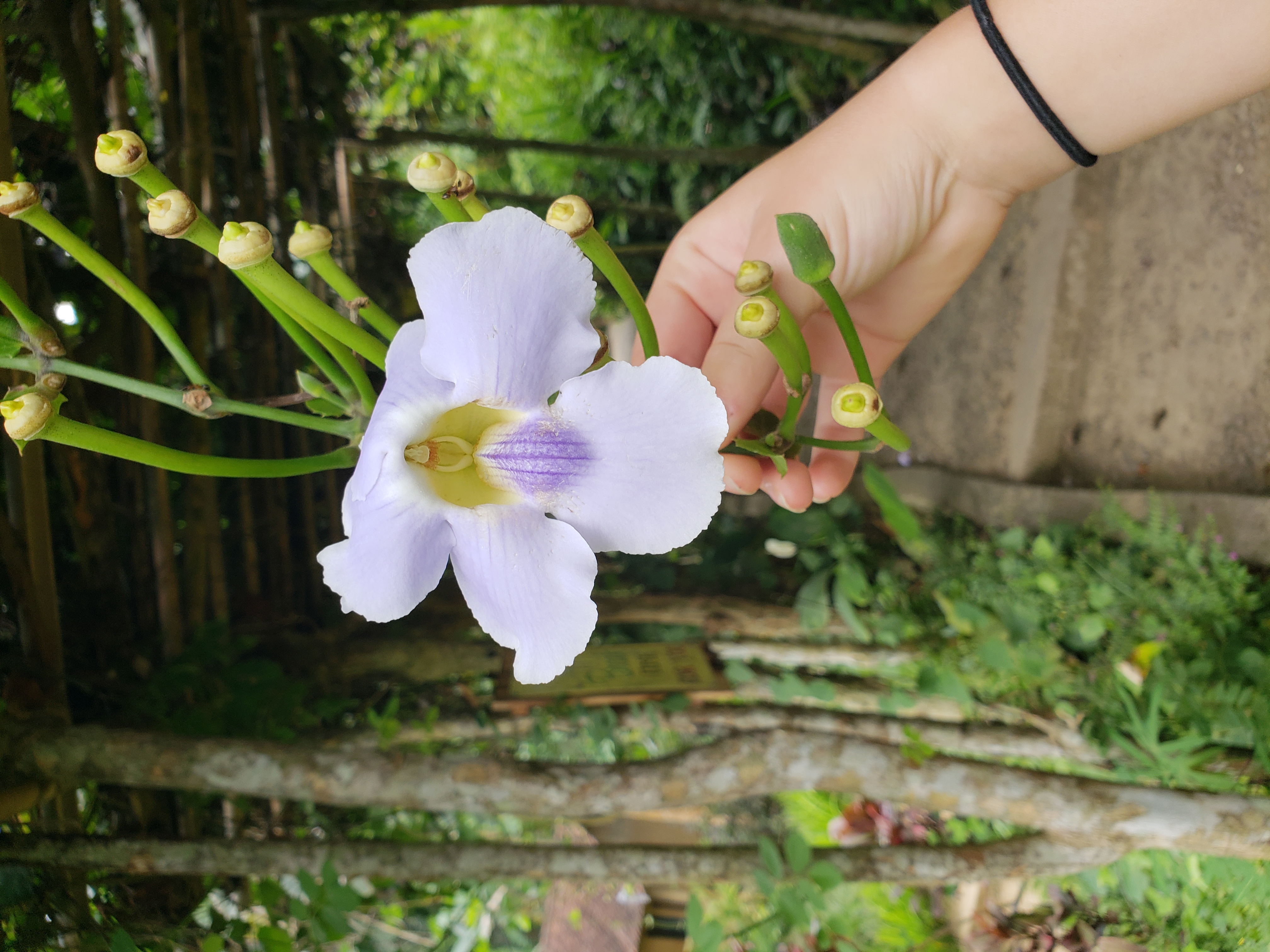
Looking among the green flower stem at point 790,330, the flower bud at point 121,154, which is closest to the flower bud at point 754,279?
the green flower stem at point 790,330

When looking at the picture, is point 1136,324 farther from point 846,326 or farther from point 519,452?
point 519,452

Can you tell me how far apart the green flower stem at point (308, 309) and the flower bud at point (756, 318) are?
0.20 meters

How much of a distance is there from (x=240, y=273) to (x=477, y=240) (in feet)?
0.40

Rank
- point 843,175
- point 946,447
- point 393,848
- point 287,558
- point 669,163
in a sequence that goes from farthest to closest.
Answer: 1. point 669,163
2. point 946,447
3. point 287,558
4. point 393,848
5. point 843,175

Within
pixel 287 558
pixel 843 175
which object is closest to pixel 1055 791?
pixel 843 175

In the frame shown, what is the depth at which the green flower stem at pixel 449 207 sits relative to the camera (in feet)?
1.38

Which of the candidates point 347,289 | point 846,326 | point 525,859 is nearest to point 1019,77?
point 846,326

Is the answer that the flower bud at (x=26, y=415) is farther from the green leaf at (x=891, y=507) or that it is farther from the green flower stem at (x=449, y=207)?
the green leaf at (x=891, y=507)

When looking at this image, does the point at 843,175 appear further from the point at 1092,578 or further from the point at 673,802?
the point at 1092,578

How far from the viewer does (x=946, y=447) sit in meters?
2.30

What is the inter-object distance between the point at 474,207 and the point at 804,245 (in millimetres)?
209

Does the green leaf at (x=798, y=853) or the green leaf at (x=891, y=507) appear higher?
the green leaf at (x=891, y=507)

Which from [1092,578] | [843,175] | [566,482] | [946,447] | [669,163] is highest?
[669,163]

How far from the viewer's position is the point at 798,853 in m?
1.29
